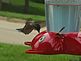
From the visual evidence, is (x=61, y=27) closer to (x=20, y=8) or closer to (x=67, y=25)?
(x=67, y=25)

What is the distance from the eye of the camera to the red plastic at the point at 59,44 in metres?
3.68

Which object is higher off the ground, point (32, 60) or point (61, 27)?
point (61, 27)

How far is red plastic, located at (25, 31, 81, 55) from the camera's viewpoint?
3680 millimetres

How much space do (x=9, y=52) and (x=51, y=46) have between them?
13.4ft

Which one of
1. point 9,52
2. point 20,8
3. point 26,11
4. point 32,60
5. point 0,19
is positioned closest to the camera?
point 32,60

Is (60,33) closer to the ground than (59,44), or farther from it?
farther from it

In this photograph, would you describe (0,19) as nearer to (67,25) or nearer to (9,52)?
(9,52)

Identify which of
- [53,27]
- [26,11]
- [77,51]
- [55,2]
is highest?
[55,2]

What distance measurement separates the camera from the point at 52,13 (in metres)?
3.64

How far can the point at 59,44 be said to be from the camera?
12.1 ft

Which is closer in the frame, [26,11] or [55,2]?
[55,2]

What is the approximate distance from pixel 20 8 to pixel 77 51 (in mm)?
29457

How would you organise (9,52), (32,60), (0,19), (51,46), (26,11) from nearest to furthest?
(51,46) < (32,60) < (9,52) < (0,19) < (26,11)

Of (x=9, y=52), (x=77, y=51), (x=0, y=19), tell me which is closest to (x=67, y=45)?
(x=77, y=51)
